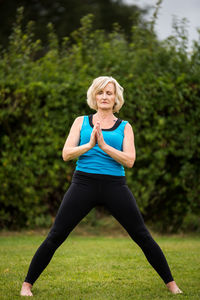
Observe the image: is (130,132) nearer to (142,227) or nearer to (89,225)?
(142,227)

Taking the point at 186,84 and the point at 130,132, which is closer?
the point at 130,132

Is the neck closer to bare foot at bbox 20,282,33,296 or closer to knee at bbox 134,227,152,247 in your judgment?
knee at bbox 134,227,152,247

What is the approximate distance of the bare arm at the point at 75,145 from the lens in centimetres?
357

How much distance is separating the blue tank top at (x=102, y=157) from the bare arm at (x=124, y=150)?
0.05 metres

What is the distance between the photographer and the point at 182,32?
7.91m

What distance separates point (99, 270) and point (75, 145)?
6.21 ft

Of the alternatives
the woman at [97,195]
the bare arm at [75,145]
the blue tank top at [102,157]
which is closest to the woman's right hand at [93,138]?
the bare arm at [75,145]

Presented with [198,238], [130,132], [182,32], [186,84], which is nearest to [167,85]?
[186,84]

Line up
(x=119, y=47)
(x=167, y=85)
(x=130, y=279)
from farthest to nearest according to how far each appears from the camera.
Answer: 1. (x=119, y=47)
2. (x=167, y=85)
3. (x=130, y=279)

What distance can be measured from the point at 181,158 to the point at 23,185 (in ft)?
9.49

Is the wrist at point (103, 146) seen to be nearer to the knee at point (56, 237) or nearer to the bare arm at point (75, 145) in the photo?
the bare arm at point (75, 145)

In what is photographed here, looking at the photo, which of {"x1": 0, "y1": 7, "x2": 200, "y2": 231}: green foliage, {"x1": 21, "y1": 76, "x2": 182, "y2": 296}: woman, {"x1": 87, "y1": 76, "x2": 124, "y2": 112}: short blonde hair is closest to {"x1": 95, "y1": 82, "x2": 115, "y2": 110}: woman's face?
{"x1": 87, "y1": 76, "x2": 124, "y2": 112}: short blonde hair

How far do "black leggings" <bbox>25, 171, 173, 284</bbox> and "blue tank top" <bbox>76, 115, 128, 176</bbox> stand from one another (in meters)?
0.05

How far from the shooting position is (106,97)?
3.92m
